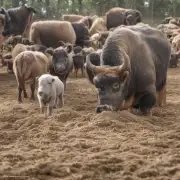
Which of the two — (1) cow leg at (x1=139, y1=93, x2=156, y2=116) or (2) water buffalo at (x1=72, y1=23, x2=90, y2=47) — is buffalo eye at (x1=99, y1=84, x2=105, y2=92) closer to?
(1) cow leg at (x1=139, y1=93, x2=156, y2=116)

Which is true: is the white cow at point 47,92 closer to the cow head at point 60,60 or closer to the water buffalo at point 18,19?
the cow head at point 60,60

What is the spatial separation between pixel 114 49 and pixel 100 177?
11.8 ft

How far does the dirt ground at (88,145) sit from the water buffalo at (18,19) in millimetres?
9587

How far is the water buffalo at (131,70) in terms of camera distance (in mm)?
7242

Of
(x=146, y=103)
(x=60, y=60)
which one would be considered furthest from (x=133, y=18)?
(x=146, y=103)

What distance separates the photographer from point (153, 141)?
232 inches

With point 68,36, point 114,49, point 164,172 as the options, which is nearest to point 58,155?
point 164,172

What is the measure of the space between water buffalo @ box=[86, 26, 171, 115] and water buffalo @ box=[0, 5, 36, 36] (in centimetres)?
965

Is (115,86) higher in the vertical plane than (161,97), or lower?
higher

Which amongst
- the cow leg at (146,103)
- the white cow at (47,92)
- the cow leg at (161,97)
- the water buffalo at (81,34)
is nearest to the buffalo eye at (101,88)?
the cow leg at (146,103)

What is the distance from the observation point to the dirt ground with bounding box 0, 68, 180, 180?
4.76 meters

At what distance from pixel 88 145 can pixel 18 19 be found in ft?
43.2

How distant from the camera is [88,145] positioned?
5.75 m

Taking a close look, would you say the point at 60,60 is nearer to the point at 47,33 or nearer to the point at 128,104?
the point at 128,104
